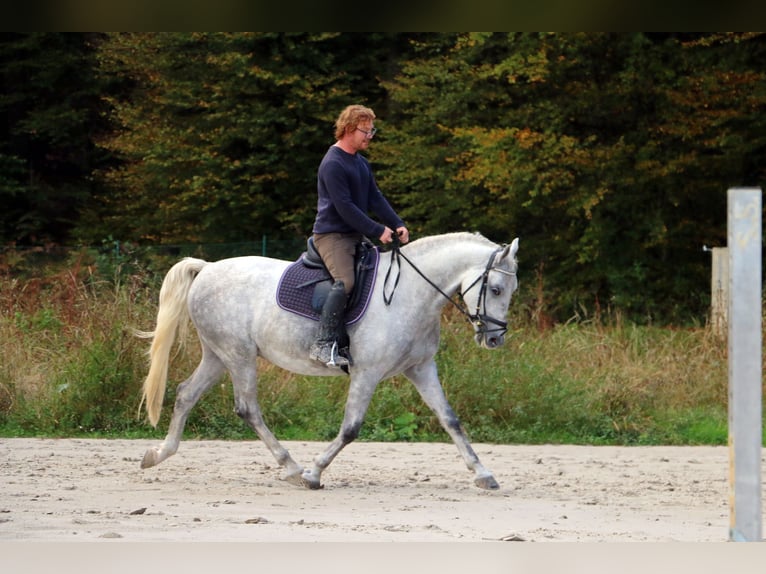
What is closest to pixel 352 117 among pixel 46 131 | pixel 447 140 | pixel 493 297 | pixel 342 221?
pixel 342 221

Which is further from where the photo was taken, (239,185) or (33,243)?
(33,243)

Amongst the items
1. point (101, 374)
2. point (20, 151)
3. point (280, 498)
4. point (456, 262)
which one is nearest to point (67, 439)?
point (101, 374)

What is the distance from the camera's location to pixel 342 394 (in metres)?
13.3

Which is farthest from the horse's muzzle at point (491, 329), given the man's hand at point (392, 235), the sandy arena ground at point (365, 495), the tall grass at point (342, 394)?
the tall grass at point (342, 394)

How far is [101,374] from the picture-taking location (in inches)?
486

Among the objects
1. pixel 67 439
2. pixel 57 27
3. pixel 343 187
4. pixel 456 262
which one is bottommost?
pixel 67 439

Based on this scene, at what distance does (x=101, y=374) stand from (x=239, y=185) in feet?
49.2

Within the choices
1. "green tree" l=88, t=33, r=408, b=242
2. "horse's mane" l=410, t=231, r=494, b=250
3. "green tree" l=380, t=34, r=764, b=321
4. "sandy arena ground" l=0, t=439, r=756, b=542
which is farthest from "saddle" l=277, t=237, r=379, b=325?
"green tree" l=88, t=33, r=408, b=242

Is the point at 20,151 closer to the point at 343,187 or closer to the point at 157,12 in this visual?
the point at 343,187

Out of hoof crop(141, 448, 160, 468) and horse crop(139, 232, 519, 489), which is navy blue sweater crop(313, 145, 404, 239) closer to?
horse crop(139, 232, 519, 489)

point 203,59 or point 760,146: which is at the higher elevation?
point 203,59

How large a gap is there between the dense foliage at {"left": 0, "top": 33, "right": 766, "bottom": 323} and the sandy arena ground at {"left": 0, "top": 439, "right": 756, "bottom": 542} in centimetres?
770

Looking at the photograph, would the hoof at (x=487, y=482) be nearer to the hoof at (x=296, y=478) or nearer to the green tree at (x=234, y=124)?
the hoof at (x=296, y=478)

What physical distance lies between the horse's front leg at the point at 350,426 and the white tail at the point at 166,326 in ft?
4.68
